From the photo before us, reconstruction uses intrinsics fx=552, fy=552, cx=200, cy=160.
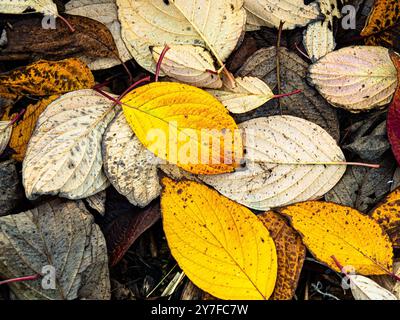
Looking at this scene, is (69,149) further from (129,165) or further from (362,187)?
(362,187)

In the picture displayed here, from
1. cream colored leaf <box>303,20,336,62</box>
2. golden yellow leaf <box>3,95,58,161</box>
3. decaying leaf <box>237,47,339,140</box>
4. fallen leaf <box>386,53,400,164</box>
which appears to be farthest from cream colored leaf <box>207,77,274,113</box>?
golden yellow leaf <box>3,95,58,161</box>

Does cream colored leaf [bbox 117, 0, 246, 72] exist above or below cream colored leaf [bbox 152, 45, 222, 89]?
above

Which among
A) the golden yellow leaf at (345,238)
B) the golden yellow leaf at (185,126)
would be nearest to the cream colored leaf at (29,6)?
the golden yellow leaf at (185,126)

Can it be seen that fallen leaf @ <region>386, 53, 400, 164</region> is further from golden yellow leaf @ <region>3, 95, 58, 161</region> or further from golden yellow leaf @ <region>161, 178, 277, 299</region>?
golden yellow leaf @ <region>3, 95, 58, 161</region>

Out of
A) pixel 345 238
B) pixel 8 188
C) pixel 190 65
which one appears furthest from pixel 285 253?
pixel 8 188

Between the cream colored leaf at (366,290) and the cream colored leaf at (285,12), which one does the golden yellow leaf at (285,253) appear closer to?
the cream colored leaf at (366,290)

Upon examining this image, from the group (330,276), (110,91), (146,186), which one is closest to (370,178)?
(330,276)
